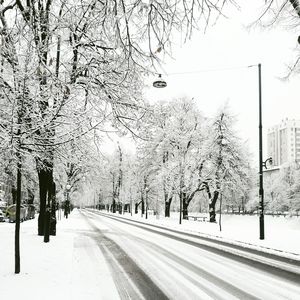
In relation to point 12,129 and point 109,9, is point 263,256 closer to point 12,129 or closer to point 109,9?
point 12,129

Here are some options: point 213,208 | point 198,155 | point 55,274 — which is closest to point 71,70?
point 55,274

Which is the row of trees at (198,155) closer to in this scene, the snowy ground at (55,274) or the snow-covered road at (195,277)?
the snow-covered road at (195,277)

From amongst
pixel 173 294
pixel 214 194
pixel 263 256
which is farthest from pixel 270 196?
pixel 173 294

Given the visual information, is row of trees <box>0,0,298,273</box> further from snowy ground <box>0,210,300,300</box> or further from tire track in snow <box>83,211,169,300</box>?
tire track in snow <box>83,211,169,300</box>

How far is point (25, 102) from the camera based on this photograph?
8.47 meters

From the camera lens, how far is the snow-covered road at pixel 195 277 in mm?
7414

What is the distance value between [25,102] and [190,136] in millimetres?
36218

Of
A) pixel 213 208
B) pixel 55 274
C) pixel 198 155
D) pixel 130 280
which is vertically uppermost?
pixel 198 155

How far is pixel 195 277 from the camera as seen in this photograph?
9.08 m

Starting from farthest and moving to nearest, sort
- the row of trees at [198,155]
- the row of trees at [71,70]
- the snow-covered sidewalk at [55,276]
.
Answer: the row of trees at [198,155]
the snow-covered sidewalk at [55,276]
the row of trees at [71,70]

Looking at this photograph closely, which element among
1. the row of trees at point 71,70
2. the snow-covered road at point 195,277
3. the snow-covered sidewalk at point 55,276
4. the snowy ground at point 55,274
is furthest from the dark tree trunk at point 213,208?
the snow-covered sidewalk at point 55,276

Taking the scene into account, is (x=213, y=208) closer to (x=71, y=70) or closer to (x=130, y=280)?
(x=71, y=70)

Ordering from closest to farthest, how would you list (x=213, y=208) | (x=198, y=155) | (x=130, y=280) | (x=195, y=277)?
(x=130, y=280)
(x=195, y=277)
(x=213, y=208)
(x=198, y=155)

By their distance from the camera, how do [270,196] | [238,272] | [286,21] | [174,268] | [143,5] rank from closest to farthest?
[143,5], [238,272], [174,268], [286,21], [270,196]
